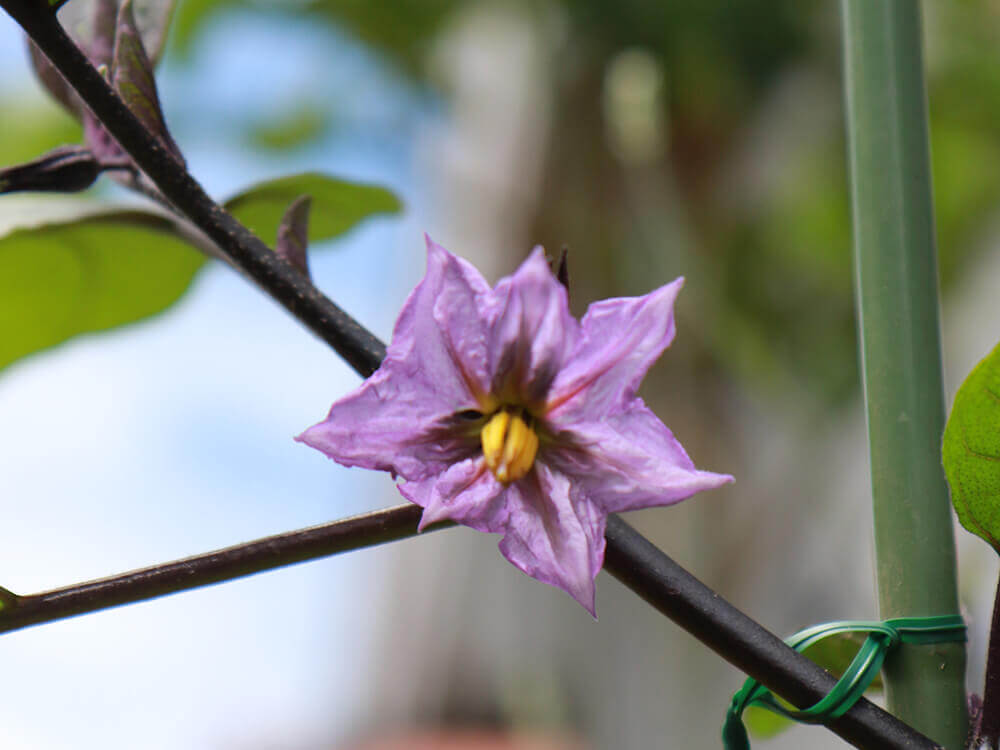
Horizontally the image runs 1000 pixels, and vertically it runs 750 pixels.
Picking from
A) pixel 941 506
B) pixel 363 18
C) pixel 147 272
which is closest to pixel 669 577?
pixel 941 506

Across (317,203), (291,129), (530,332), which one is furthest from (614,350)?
(291,129)

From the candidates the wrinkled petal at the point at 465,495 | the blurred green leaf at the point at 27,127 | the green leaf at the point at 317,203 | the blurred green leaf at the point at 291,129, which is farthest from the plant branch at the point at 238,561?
the blurred green leaf at the point at 291,129

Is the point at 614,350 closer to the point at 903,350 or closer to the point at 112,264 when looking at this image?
the point at 903,350

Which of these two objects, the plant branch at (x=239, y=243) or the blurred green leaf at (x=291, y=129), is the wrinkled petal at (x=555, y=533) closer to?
the plant branch at (x=239, y=243)

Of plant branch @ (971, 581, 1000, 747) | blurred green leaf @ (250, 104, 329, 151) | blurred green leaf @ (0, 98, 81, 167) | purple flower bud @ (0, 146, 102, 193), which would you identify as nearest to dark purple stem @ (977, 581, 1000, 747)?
plant branch @ (971, 581, 1000, 747)

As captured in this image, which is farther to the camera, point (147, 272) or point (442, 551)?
point (442, 551)

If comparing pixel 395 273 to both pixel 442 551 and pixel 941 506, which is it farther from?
pixel 941 506
